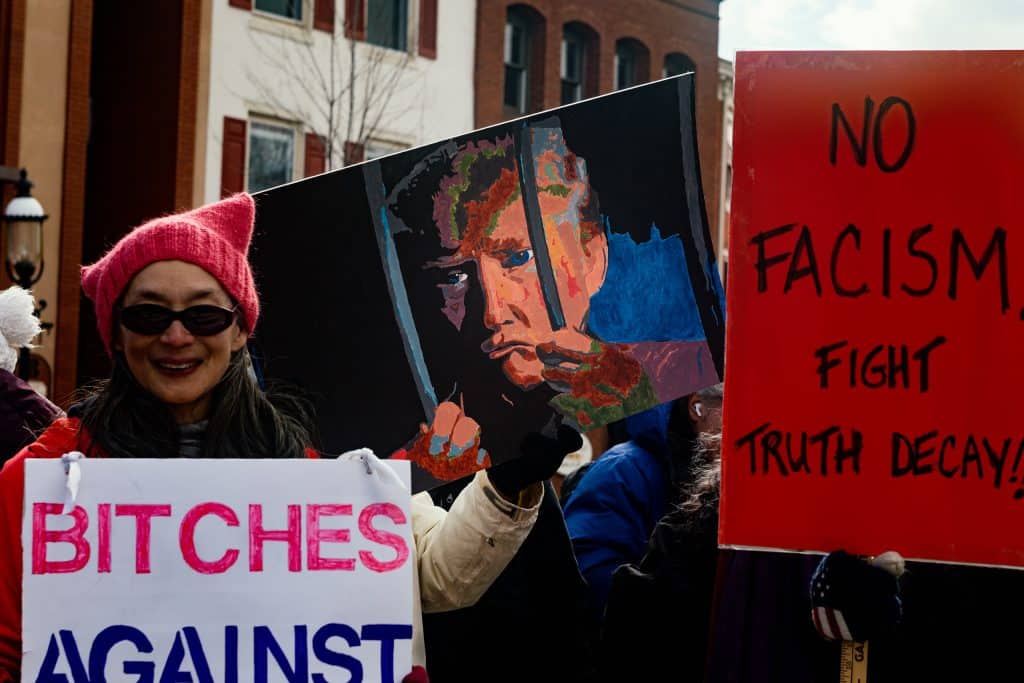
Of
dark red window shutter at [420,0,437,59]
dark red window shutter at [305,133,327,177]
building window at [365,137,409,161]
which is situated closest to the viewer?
dark red window shutter at [305,133,327,177]

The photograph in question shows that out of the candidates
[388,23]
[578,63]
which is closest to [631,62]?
[578,63]

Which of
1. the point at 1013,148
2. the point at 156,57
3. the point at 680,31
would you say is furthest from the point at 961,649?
the point at 680,31

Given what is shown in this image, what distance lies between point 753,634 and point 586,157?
1.09 metres

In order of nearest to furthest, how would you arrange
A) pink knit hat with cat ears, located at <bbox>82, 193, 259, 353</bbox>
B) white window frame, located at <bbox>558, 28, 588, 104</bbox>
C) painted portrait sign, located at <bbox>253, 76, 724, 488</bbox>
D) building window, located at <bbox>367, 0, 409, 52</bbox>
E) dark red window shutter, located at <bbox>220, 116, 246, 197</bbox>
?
1. pink knit hat with cat ears, located at <bbox>82, 193, 259, 353</bbox>
2. painted portrait sign, located at <bbox>253, 76, 724, 488</bbox>
3. dark red window shutter, located at <bbox>220, 116, 246, 197</bbox>
4. building window, located at <bbox>367, 0, 409, 52</bbox>
5. white window frame, located at <bbox>558, 28, 588, 104</bbox>

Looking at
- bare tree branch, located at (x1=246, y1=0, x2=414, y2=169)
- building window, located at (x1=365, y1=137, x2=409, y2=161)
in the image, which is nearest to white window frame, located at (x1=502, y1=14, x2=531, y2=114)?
building window, located at (x1=365, y1=137, x2=409, y2=161)

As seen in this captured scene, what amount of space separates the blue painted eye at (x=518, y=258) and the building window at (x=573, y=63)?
19.9 metres

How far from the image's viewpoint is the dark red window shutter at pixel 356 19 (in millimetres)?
18469

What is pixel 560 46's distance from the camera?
2220 cm

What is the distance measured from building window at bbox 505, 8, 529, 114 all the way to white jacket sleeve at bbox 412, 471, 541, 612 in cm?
1939

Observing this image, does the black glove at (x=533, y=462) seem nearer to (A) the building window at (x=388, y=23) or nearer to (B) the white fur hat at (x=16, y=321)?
(B) the white fur hat at (x=16, y=321)

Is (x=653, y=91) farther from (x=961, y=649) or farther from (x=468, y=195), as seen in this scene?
(x=961, y=649)

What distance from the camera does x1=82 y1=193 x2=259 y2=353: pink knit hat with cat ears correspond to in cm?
265

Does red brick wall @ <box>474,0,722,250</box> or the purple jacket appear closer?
the purple jacket

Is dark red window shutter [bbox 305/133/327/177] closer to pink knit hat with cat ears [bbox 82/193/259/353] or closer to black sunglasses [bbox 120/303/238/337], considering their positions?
pink knit hat with cat ears [bbox 82/193/259/353]
